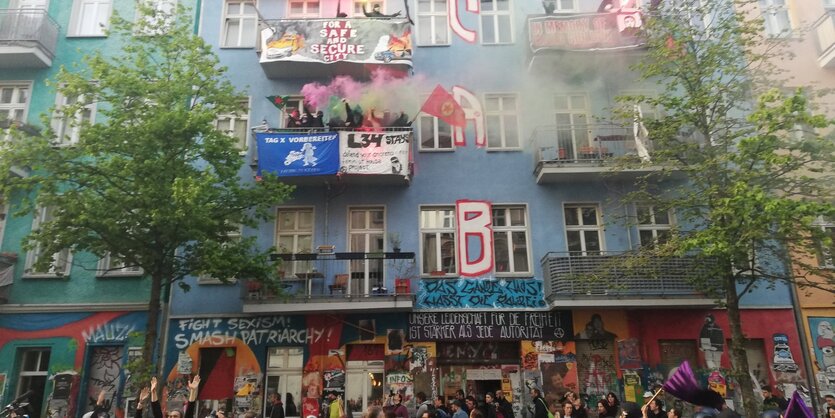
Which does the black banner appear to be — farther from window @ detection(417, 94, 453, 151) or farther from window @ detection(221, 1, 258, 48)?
window @ detection(221, 1, 258, 48)

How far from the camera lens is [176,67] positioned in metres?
12.1

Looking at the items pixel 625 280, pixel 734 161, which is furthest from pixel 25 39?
pixel 734 161

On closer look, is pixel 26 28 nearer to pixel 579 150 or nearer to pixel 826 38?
pixel 579 150

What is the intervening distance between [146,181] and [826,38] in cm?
1787

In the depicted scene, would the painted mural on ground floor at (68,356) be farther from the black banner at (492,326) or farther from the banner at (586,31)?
the banner at (586,31)

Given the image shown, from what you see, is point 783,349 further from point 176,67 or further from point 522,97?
point 176,67

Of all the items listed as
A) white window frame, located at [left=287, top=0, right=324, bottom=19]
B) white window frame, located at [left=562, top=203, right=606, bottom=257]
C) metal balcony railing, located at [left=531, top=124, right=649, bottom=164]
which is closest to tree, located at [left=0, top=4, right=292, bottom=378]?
white window frame, located at [left=287, top=0, right=324, bottom=19]

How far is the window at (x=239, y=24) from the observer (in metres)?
16.2

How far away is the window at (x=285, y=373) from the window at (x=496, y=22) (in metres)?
10.3

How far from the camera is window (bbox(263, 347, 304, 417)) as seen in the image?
13344 millimetres

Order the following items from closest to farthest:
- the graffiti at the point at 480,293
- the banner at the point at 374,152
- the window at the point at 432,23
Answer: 1. the graffiti at the point at 480,293
2. the banner at the point at 374,152
3. the window at the point at 432,23

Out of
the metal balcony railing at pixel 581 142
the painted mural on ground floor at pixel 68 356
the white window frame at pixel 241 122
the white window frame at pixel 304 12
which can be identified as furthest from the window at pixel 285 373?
the white window frame at pixel 304 12

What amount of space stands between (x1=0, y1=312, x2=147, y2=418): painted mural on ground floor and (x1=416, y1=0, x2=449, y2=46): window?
1089 centimetres

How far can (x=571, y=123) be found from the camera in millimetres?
15094
